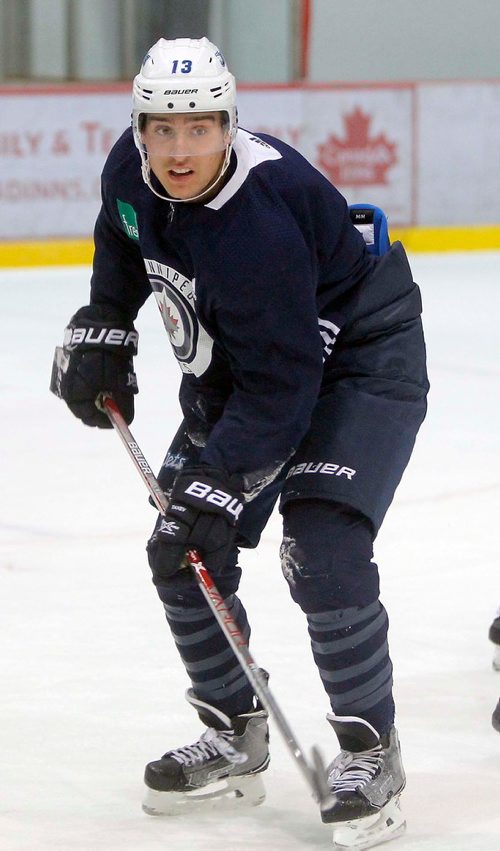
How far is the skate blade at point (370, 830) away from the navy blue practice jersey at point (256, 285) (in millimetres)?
484

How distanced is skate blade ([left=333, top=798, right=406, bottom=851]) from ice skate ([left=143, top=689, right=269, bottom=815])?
0.69 feet

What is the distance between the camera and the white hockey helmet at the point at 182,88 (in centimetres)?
205

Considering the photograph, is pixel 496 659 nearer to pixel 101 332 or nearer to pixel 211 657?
pixel 211 657

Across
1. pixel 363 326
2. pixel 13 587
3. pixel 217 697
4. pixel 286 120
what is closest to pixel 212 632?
pixel 217 697

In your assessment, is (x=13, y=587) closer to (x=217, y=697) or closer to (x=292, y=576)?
(x=217, y=697)

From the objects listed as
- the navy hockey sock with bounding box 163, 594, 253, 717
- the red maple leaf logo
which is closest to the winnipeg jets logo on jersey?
the navy hockey sock with bounding box 163, 594, 253, 717

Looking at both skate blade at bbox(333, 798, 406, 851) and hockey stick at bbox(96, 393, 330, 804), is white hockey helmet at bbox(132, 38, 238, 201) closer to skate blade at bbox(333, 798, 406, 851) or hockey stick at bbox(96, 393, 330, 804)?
hockey stick at bbox(96, 393, 330, 804)

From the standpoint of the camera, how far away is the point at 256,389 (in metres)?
2.07

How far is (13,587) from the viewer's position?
3.37 meters

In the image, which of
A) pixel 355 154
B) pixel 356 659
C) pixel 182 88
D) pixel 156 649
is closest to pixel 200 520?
pixel 356 659

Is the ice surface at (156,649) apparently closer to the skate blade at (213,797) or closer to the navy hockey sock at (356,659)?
the skate blade at (213,797)

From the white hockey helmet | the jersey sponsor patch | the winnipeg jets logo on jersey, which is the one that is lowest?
the winnipeg jets logo on jersey

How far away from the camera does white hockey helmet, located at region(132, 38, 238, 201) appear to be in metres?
2.05

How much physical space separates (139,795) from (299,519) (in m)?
0.50
